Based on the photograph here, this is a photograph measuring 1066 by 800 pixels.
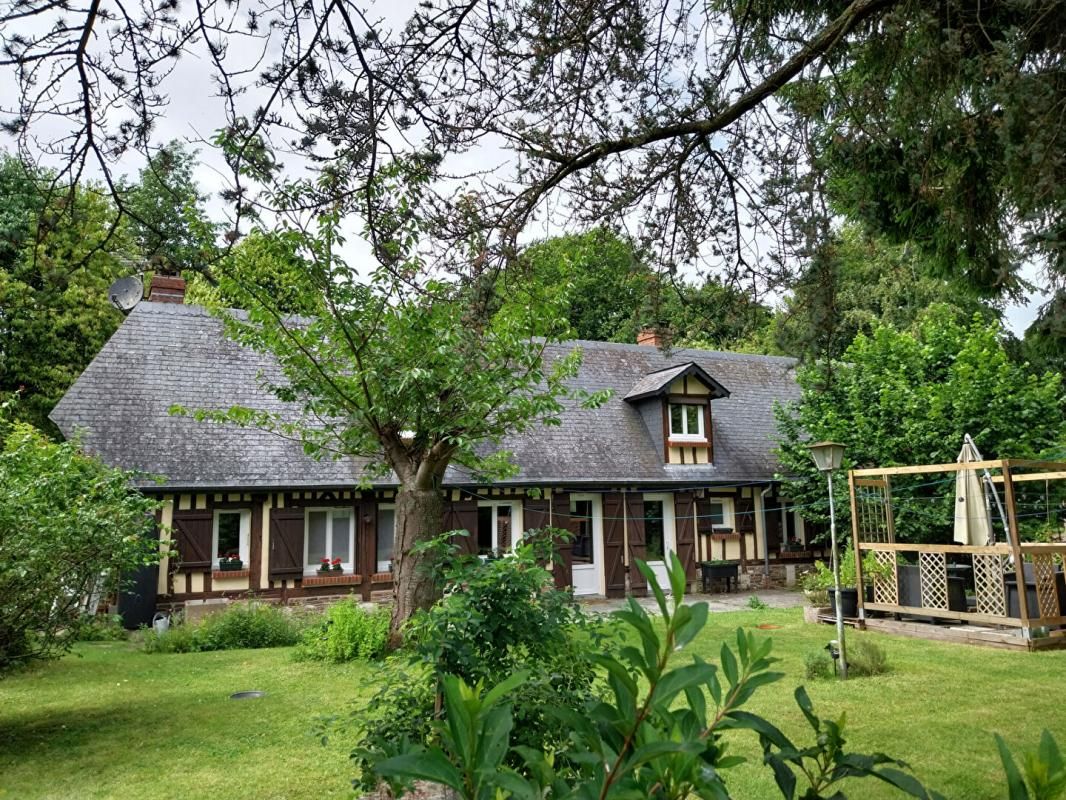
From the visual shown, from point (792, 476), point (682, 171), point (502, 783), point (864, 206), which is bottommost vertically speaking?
point (502, 783)

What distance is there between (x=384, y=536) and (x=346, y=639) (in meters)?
5.96

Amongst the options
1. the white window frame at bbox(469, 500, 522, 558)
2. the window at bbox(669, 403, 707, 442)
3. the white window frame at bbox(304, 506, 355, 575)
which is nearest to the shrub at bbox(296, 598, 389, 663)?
the white window frame at bbox(304, 506, 355, 575)

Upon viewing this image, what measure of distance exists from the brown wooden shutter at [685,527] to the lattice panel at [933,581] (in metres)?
7.01

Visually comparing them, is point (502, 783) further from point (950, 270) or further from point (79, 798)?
point (950, 270)

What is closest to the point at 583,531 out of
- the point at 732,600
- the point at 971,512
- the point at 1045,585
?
the point at 732,600

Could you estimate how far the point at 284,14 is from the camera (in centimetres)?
368

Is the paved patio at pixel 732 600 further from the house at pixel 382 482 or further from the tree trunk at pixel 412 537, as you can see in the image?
the tree trunk at pixel 412 537

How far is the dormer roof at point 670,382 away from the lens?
18.9 m

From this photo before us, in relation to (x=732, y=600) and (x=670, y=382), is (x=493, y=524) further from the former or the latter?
(x=670, y=382)

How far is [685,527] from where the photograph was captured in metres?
18.4

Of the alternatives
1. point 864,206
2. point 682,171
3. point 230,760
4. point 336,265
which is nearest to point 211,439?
point 336,265

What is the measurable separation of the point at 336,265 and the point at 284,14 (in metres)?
3.96

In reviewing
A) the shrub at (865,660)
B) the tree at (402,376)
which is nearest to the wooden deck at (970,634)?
the shrub at (865,660)

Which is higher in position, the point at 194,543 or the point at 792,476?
the point at 792,476
